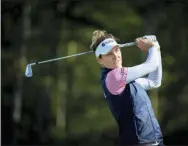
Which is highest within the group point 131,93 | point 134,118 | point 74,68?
point 74,68

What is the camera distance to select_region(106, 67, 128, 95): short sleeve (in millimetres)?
2760

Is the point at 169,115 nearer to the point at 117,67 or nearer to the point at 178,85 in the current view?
the point at 178,85

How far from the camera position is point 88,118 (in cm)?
1120

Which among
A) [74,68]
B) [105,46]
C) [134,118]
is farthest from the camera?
[74,68]

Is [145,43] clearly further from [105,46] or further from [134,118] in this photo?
[134,118]

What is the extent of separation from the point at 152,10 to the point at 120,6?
1.99 feet

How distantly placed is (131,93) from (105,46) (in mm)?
279

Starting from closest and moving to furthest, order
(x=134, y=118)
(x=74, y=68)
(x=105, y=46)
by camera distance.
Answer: (x=134, y=118), (x=105, y=46), (x=74, y=68)

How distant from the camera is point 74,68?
11.3 meters

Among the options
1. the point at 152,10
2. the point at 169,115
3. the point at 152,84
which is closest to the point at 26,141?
the point at 169,115

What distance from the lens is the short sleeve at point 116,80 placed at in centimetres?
276

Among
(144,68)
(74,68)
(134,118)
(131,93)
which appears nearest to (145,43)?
(144,68)

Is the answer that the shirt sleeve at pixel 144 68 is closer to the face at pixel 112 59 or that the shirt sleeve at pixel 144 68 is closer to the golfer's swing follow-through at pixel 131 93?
the golfer's swing follow-through at pixel 131 93

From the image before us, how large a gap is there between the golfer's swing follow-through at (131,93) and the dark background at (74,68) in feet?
24.8
